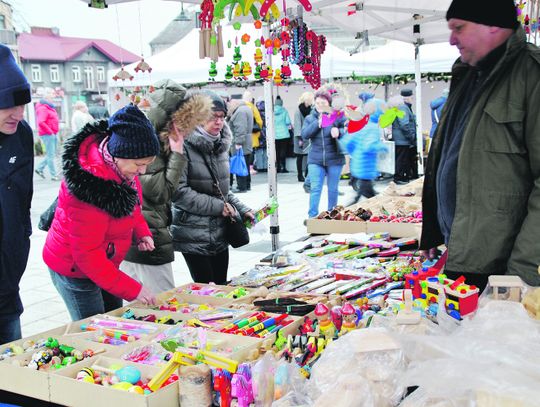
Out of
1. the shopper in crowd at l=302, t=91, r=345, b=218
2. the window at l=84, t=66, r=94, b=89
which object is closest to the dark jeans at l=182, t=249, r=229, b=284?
the shopper in crowd at l=302, t=91, r=345, b=218

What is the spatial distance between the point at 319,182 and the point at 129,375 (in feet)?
20.5

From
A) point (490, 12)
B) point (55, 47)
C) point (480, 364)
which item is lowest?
point (480, 364)

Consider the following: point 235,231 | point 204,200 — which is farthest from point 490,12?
point 235,231

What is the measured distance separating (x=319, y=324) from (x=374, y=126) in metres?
5.84

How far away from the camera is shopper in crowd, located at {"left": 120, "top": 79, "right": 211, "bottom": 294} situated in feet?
10.9

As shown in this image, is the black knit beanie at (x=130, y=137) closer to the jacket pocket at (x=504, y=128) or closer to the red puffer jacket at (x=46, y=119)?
the jacket pocket at (x=504, y=128)

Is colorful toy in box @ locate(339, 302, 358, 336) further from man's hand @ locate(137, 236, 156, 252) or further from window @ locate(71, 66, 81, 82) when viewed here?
window @ locate(71, 66, 81, 82)

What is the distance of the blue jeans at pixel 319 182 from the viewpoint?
7977 millimetres

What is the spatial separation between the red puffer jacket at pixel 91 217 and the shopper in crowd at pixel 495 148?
1.29 m

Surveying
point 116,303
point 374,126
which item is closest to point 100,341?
point 116,303

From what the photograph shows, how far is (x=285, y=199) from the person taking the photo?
10.1 meters

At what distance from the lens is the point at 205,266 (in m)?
3.70

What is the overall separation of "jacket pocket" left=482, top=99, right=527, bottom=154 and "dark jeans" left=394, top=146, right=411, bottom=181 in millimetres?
9307

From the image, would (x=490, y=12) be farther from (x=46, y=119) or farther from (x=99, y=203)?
Result: (x=46, y=119)
